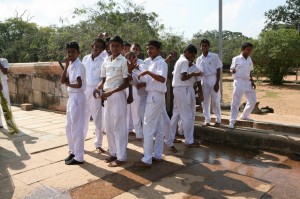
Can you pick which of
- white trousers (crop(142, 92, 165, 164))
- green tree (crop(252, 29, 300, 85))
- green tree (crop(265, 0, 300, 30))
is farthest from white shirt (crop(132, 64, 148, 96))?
green tree (crop(265, 0, 300, 30))

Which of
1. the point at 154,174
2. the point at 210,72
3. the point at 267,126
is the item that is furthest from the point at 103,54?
the point at 267,126

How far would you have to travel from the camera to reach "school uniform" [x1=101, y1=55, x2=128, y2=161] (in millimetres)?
4129

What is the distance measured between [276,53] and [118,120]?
659 inches

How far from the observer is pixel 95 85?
200 inches

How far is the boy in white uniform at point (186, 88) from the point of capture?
4.88 m

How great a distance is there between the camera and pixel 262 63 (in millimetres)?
19781

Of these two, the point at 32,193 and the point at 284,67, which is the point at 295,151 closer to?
the point at 32,193

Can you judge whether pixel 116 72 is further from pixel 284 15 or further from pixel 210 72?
pixel 284 15

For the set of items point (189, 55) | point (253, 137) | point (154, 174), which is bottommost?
point (154, 174)

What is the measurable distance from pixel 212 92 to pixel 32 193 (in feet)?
11.9

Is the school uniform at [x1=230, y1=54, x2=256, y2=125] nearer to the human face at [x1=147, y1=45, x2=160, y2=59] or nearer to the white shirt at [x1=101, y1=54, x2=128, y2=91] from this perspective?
the human face at [x1=147, y1=45, x2=160, y2=59]

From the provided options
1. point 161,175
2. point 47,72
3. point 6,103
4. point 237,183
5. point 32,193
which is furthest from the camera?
point 47,72

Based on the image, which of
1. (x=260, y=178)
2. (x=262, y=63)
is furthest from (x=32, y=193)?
(x=262, y=63)

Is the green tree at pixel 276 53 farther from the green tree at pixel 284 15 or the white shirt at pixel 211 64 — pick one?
the green tree at pixel 284 15
